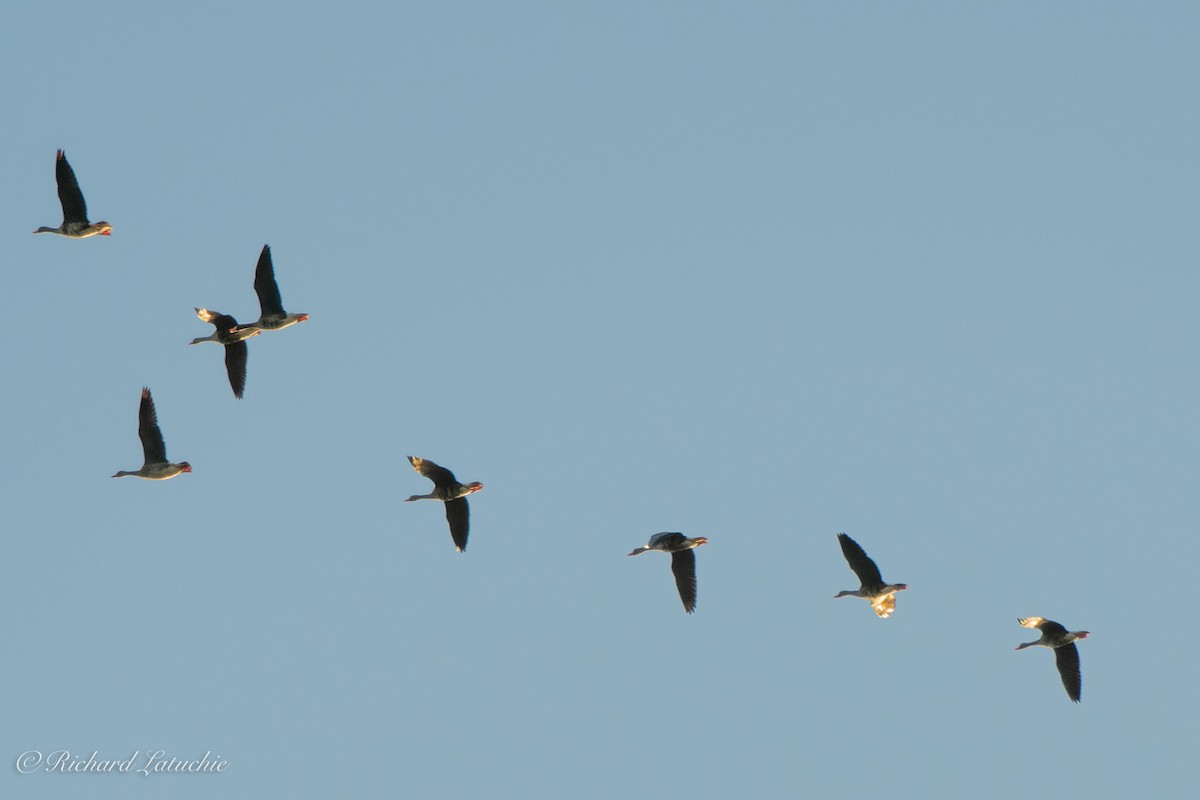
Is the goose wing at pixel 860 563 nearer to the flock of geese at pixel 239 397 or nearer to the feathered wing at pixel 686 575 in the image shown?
Answer: the flock of geese at pixel 239 397

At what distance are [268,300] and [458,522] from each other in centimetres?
561

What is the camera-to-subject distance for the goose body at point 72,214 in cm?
3997

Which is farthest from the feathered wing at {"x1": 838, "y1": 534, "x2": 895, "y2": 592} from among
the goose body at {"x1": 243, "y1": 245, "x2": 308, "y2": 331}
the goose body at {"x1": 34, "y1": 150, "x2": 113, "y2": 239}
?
the goose body at {"x1": 34, "y1": 150, "x2": 113, "y2": 239}

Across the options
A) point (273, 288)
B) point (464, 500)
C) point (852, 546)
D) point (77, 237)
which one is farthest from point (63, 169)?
point (852, 546)

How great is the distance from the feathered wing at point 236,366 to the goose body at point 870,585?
12.1 metres

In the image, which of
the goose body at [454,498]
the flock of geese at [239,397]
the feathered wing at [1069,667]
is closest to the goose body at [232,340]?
the flock of geese at [239,397]

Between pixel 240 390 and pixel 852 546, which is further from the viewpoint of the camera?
pixel 240 390

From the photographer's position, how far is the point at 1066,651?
131ft

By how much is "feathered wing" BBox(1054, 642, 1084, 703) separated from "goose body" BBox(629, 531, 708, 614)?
694 centimetres

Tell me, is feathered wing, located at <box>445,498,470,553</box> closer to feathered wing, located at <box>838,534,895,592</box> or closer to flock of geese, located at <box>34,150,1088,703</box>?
flock of geese, located at <box>34,150,1088,703</box>

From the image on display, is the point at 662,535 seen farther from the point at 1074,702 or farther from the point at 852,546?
the point at 1074,702

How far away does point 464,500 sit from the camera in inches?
1607

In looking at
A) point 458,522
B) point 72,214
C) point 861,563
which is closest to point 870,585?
point 861,563

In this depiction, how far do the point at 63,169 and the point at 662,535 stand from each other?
13.3 metres
